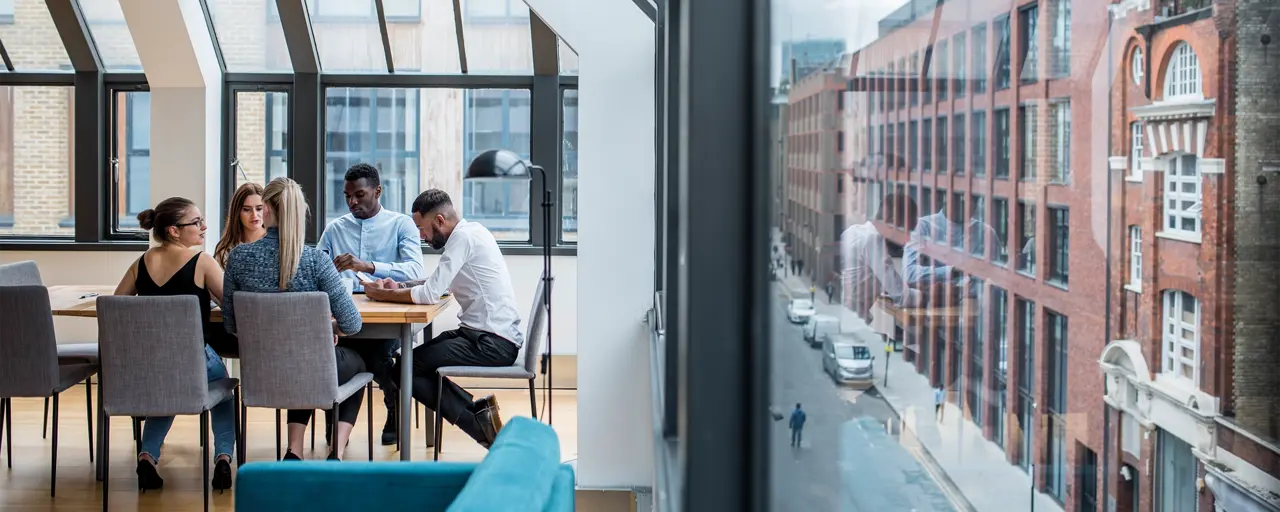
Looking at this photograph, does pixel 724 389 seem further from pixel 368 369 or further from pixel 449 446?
pixel 449 446

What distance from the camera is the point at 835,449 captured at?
958 millimetres

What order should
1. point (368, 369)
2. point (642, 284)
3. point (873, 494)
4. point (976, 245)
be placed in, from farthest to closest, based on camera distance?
point (368, 369) < point (642, 284) < point (873, 494) < point (976, 245)

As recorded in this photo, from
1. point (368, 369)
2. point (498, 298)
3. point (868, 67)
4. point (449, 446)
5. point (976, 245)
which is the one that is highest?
point (868, 67)

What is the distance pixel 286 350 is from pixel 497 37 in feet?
11.3

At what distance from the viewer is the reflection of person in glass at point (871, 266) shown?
2.32ft

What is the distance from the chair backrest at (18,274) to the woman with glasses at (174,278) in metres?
1.27

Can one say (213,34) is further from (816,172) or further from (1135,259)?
(1135,259)

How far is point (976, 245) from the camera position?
0.52 meters

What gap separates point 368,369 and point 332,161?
2760 mm

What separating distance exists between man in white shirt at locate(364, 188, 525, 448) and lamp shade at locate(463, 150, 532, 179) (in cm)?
23

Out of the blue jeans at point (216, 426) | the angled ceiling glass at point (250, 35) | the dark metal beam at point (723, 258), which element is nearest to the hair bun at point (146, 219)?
the blue jeans at point (216, 426)

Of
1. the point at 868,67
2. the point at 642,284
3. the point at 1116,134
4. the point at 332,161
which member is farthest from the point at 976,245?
the point at 332,161

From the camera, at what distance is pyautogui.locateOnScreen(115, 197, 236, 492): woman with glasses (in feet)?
14.1

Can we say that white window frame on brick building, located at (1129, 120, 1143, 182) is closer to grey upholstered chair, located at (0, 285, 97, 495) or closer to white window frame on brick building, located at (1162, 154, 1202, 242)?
white window frame on brick building, located at (1162, 154, 1202, 242)
